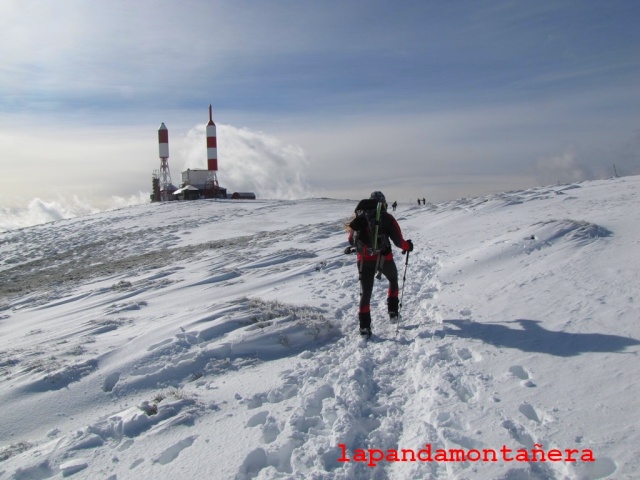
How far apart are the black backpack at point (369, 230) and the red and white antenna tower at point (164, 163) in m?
61.7

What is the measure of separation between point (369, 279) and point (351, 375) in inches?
72.8

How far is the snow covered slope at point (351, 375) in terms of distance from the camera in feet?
12.0

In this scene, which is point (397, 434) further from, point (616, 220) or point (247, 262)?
point (247, 262)

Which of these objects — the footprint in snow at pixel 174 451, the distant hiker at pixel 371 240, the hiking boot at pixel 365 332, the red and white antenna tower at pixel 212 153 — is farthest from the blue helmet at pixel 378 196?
the red and white antenna tower at pixel 212 153

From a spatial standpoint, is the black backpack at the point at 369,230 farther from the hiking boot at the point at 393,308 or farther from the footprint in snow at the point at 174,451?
the footprint in snow at the point at 174,451

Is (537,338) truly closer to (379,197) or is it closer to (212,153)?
(379,197)

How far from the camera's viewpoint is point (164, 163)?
66250 millimetres

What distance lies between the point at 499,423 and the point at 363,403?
1.26 meters

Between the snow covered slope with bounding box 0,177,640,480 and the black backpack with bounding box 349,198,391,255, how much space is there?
4.07 feet

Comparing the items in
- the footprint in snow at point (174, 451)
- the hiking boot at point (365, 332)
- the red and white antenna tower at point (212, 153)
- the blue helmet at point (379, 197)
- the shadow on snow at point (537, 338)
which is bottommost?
the footprint in snow at point (174, 451)

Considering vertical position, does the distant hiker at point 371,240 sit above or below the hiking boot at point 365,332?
above

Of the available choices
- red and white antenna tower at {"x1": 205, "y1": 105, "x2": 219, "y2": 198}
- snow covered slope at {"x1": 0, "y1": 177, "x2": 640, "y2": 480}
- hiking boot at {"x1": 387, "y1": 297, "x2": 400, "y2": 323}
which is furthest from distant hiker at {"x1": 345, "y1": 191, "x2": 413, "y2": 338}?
red and white antenna tower at {"x1": 205, "y1": 105, "x2": 219, "y2": 198}

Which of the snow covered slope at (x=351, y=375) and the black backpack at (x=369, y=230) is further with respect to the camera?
the black backpack at (x=369, y=230)

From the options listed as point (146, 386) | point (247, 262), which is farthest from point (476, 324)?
point (247, 262)
